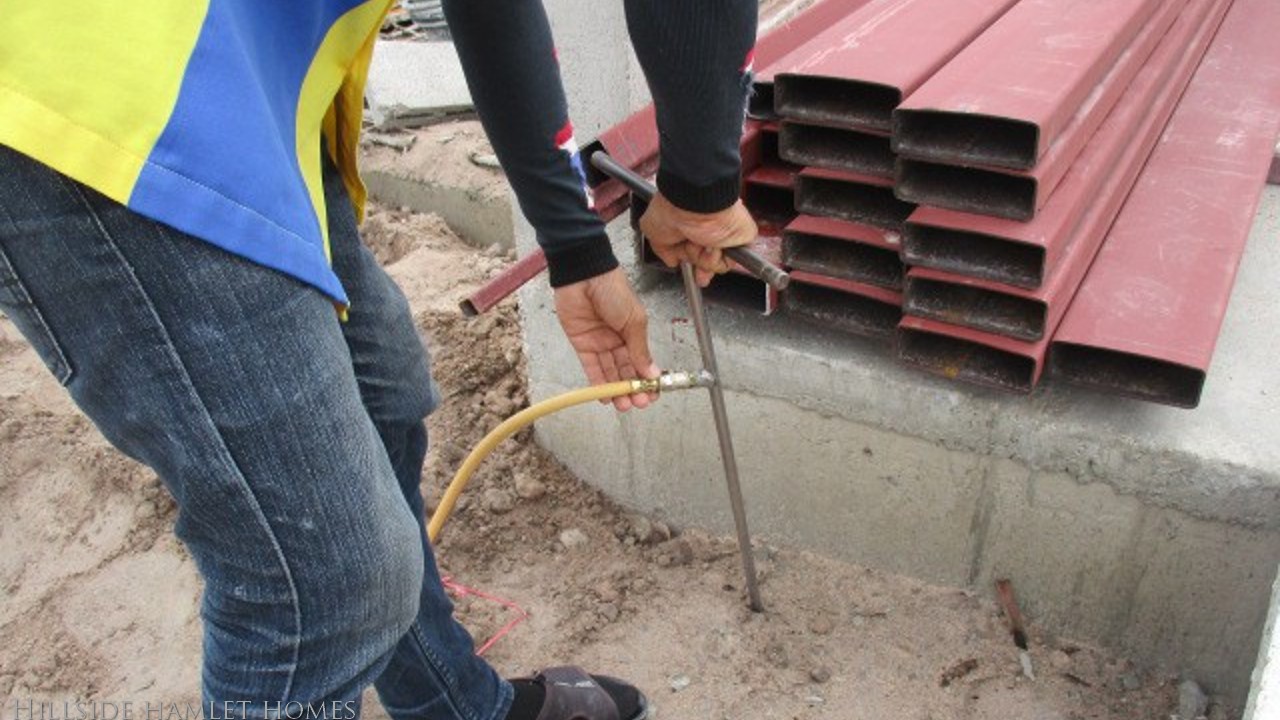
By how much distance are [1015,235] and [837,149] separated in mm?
425

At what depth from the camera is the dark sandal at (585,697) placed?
2.16 metres

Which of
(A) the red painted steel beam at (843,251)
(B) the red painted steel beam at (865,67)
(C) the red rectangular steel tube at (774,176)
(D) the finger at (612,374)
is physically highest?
(B) the red painted steel beam at (865,67)

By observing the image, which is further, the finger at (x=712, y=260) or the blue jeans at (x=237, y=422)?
the finger at (x=712, y=260)

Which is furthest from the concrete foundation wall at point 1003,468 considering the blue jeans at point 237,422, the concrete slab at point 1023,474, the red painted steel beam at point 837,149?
the blue jeans at point 237,422

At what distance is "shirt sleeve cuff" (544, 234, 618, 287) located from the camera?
1.82 metres

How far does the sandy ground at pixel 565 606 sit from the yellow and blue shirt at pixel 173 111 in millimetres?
1586

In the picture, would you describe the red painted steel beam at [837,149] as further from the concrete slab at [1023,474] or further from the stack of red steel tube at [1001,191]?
the concrete slab at [1023,474]

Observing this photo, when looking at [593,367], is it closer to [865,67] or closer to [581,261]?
[581,261]

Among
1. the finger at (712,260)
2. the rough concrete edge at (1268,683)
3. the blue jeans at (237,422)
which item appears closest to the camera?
the blue jeans at (237,422)

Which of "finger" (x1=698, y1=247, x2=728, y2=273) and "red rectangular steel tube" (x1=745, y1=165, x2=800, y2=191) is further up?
"finger" (x1=698, y1=247, x2=728, y2=273)

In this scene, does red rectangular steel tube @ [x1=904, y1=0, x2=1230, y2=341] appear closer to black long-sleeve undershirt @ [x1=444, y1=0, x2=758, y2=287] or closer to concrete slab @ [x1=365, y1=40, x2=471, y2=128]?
black long-sleeve undershirt @ [x1=444, y1=0, x2=758, y2=287]

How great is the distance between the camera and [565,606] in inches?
104

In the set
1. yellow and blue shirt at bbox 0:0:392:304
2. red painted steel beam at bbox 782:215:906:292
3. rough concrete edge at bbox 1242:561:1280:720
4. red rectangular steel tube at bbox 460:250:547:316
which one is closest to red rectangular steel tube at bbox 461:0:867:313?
red rectangular steel tube at bbox 460:250:547:316

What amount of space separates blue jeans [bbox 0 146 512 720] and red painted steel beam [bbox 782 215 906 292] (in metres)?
1.16
